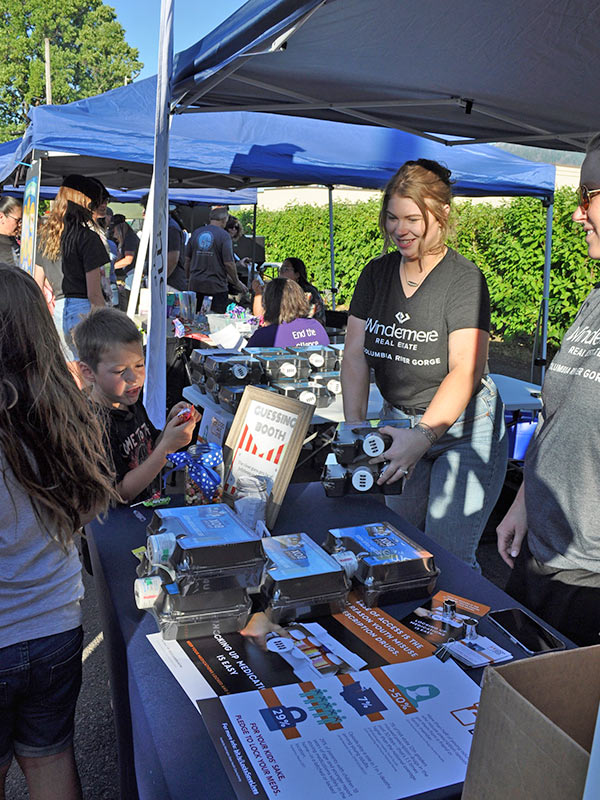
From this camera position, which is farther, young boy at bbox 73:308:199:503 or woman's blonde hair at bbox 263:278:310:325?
woman's blonde hair at bbox 263:278:310:325

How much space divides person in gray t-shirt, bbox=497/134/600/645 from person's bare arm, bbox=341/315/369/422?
0.82 meters

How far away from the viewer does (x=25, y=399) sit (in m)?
1.29

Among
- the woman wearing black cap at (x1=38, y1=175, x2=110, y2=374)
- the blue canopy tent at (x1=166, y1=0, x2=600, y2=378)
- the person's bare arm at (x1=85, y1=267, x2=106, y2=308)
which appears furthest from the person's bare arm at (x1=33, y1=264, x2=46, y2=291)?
the blue canopy tent at (x1=166, y1=0, x2=600, y2=378)

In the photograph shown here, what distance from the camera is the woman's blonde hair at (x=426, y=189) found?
2002mm

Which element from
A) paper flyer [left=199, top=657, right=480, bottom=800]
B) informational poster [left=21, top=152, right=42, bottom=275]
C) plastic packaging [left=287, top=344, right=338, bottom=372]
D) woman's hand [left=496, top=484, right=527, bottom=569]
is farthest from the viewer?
informational poster [left=21, top=152, right=42, bottom=275]

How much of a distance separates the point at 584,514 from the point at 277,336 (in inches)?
120

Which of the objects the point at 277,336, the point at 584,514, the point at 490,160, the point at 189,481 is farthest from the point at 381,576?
the point at 490,160

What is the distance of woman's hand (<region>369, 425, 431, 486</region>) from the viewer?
1708 mm

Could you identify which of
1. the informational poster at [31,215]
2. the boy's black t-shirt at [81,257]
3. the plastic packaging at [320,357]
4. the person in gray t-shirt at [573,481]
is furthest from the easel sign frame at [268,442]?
the informational poster at [31,215]

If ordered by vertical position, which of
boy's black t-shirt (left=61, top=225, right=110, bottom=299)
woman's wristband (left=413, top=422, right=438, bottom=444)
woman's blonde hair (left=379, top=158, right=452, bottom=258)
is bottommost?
woman's wristband (left=413, top=422, right=438, bottom=444)

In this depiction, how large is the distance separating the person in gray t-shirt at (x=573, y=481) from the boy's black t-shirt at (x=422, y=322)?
1.66ft

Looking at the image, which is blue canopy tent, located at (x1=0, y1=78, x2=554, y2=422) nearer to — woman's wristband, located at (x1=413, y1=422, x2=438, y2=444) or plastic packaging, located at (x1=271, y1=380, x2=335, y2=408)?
plastic packaging, located at (x1=271, y1=380, x2=335, y2=408)

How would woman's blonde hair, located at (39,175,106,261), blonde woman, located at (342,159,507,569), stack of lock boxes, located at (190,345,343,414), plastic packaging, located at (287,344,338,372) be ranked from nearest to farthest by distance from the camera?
blonde woman, located at (342,159,507,569) → stack of lock boxes, located at (190,345,343,414) → plastic packaging, located at (287,344,338,372) → woman's blonde hair, located at (39,175,106,261)

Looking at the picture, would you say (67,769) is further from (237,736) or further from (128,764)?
(237,736)
